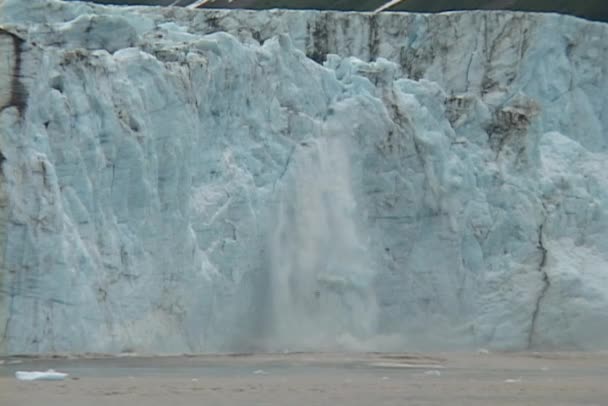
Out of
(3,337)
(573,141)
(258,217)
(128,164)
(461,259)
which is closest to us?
(3,337)

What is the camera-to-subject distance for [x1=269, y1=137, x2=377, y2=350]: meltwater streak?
101ft

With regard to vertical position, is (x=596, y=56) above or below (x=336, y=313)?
above

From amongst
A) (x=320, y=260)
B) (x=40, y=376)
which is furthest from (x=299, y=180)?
(x=40, y=376)

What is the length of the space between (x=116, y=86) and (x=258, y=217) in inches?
132

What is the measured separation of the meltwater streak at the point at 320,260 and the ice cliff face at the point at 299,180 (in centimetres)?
3

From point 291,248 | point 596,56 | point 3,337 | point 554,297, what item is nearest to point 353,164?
point 291,248

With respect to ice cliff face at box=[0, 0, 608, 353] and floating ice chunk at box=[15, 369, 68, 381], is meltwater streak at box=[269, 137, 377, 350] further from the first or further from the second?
floating ice chunk at box=[15, 369, 68, 381]

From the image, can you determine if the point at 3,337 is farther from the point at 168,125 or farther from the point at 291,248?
the point at 291,248

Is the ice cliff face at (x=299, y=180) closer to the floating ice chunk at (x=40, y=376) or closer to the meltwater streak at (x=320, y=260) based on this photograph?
the meltwater streak at (x=320, y=260)

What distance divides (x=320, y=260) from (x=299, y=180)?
4.16ft

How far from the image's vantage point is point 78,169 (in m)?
26.8

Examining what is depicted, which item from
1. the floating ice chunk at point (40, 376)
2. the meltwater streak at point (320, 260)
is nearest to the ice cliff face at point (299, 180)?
the meltwater streak at point (320, 260)

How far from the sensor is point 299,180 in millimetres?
31266

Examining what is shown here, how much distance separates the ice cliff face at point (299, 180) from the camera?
1043 inches
